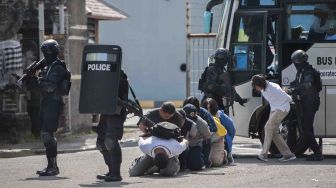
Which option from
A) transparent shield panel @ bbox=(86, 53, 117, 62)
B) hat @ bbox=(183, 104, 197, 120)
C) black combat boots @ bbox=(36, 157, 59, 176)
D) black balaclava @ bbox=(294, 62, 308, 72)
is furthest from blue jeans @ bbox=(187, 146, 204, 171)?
black balaclava @ bbox=(294, 62, 308, 72)

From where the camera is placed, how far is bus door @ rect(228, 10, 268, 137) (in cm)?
1761

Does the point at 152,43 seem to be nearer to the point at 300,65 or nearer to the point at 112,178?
the point at 300,65

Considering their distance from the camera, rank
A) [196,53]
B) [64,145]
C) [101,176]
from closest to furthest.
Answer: [101,176] < [64,145] < [196,53]

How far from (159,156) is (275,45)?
15.3 feet

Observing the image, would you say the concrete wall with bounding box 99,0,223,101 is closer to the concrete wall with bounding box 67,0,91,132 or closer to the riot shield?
the concrete wall with bounding box 67,0,91,132

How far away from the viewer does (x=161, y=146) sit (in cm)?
1385

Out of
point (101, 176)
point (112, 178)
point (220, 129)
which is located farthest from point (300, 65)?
point (112, 178)

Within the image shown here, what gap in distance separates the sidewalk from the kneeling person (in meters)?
5.03

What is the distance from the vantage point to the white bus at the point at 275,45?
56.8 ft

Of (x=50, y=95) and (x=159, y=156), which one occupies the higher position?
(x=50, y=95)

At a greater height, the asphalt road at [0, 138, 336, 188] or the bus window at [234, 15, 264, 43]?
the bus window at [234, 15, 264, 43]

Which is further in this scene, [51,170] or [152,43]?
[152,43]

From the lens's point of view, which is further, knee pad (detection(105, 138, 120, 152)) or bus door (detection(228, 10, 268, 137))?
bus door (detection(228, 10, 268, 137))

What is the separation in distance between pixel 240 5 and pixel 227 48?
2.67ft
